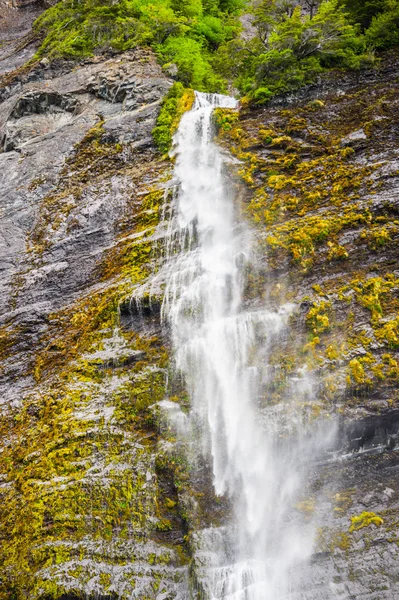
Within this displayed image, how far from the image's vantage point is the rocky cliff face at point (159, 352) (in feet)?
19.1

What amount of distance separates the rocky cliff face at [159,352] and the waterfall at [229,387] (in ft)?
0.88

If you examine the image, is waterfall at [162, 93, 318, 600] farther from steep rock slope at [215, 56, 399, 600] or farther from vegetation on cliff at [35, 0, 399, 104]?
vegetation on cliff at [35, 0, 399, 104]

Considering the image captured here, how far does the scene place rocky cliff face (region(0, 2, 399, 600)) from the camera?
19.1 ft

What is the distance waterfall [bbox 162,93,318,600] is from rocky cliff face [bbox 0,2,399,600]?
0.88 ft

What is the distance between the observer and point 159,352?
7648 millimetres

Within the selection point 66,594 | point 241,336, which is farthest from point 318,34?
point 66,594

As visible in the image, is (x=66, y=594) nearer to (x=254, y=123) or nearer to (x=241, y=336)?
(x=241, y=336)

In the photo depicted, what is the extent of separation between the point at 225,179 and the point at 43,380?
236 inches

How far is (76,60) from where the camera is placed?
15.3 metres

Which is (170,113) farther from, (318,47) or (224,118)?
(318,47)

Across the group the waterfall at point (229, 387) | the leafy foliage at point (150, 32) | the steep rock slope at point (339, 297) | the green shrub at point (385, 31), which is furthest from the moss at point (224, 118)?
the green shrub at point (385, 31)

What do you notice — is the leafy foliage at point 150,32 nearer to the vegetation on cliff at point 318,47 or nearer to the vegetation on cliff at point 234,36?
the vegetation on cliff at point 234,36

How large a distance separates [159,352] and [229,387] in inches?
58.1

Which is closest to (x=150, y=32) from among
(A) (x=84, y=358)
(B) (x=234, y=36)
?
(B) (x=234, y=36)
